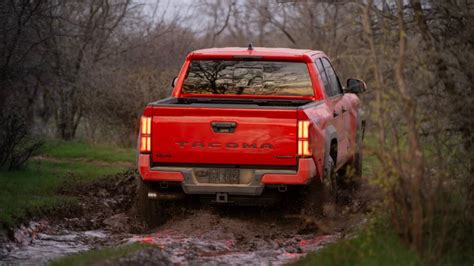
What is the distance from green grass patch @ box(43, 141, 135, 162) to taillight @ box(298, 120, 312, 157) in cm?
885

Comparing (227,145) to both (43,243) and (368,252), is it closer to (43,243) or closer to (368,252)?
(43,243)

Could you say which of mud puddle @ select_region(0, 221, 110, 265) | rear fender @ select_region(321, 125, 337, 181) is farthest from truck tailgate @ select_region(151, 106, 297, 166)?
mud puddle @ select_region(0, 221, 110, 265)

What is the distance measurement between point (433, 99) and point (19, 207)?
16.2 ft

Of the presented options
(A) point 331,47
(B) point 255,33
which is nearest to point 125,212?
(A) point 331,47

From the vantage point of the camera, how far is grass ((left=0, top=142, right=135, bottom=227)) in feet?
36.5

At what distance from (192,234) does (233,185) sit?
657mm

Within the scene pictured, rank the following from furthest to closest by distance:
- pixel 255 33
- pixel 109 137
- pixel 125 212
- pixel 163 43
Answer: pixel 255 33 → pixel 163 43 → pixel 109 137 → pixel 125 212

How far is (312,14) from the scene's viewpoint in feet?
97.4

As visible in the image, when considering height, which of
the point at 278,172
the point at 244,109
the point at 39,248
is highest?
the point at 244,109

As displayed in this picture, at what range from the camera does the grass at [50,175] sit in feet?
36.5

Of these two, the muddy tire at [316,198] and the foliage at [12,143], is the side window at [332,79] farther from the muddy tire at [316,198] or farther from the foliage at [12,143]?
the foliage at [12,143]

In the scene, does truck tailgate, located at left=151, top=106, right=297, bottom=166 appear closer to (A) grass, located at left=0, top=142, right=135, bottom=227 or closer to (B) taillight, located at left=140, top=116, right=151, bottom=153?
(B) taillight, located at left=140, top=116, right=151, bottom=153

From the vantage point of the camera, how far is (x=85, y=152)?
→ 18688mm

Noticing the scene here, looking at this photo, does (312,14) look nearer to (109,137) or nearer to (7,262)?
(109,137)
